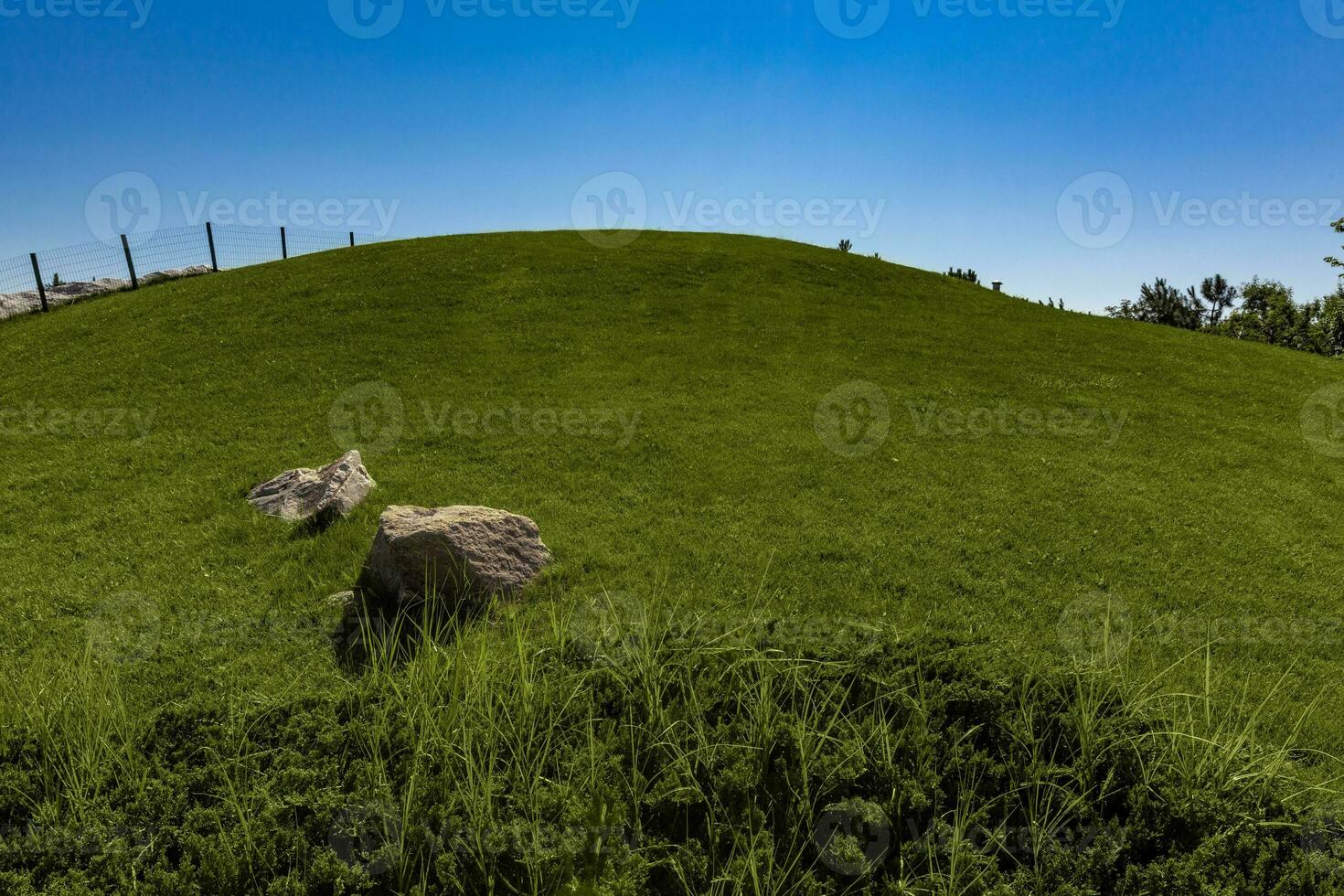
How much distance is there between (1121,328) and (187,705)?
2668 centimetres

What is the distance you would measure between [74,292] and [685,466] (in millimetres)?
31390

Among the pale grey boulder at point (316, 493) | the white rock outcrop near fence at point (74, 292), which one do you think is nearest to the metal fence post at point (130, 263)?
the white rock outcrop near fence at point (74, 292)

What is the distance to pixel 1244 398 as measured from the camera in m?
16.3

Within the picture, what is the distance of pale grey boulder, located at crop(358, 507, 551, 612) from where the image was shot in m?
6.80

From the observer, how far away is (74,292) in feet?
91.2

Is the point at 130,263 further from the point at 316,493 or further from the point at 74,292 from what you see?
the point at 316,493

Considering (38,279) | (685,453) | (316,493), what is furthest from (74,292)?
(685,453)

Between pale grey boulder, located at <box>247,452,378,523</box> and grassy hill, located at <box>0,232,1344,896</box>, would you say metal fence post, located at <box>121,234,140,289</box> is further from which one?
pale grey boulder, located at <box>247,452,378,523</box>

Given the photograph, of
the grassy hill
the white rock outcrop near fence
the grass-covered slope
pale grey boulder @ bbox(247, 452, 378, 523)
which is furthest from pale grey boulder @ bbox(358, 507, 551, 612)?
the white rock outcrop near fence

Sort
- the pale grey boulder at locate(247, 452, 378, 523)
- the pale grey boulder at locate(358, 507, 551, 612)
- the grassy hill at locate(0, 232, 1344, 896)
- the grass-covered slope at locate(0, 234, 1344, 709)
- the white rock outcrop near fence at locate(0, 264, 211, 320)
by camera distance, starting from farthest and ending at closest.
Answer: the white rock outcrop near fence at locate(0, 264, 211, 320) → the pale grey boulder at locate(247, 452, 378, 523) → the grass-covered slope at locate(0, 234, 1344, 709) → the grassy hill at locate(0, 232, 1344, 896) → the pale grey boulder at locate(358, 507, 551, 612)

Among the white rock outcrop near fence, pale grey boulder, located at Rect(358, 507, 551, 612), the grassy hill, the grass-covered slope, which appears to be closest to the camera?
pale grey boulder, located at Rect(358, 507, 551, 612)

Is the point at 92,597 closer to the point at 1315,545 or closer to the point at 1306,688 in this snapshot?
the point at 1306,688

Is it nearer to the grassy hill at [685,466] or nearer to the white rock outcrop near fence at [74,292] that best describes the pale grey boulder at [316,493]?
the grassy hill at [685,466]

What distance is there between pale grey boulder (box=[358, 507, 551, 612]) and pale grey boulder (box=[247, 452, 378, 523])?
2102 millimetres
